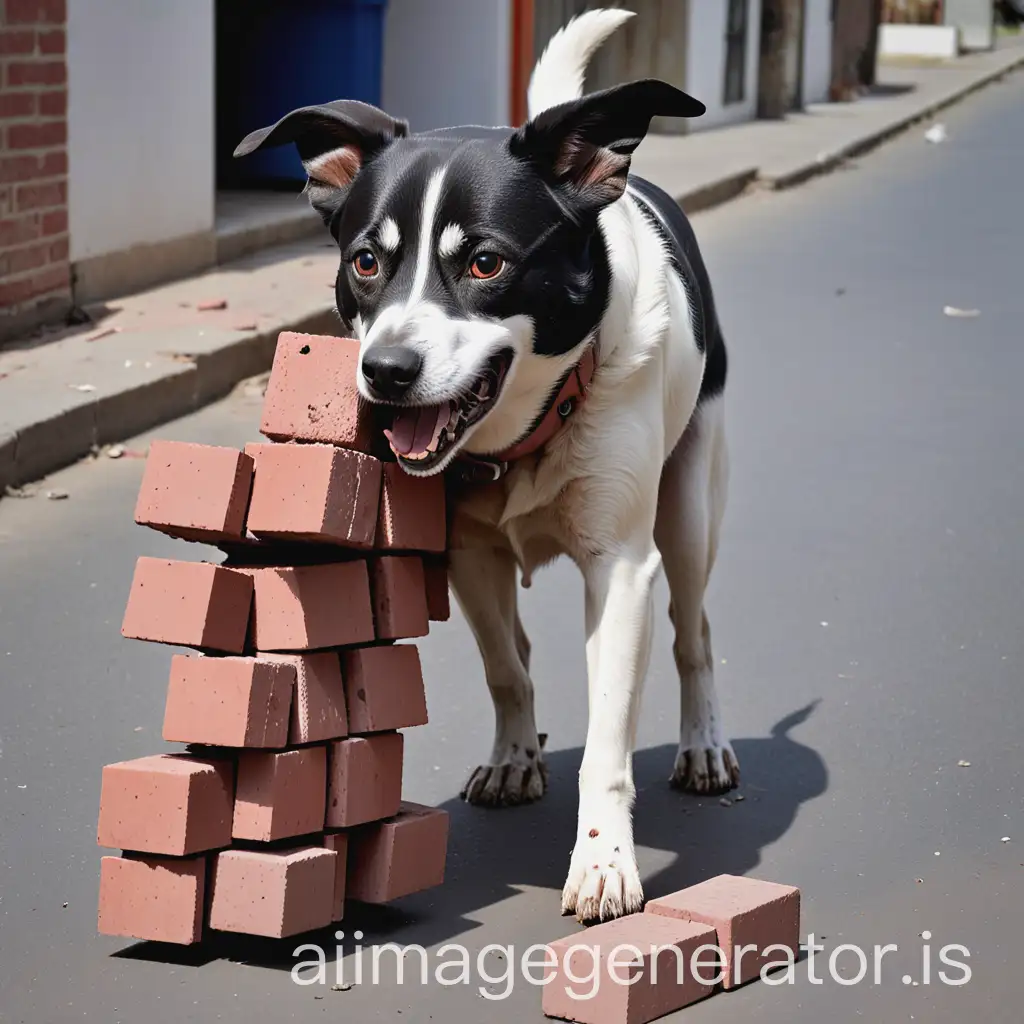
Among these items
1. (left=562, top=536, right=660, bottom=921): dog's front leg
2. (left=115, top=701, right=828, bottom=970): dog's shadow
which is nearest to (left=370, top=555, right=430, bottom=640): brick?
(left=562, top=536, right=660, bottom=921): dog's front leg

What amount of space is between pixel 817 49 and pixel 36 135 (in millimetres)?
19473

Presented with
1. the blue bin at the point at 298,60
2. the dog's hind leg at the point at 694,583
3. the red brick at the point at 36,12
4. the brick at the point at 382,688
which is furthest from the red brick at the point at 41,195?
the brick at the point at 382,688

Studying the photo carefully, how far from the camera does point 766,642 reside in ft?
19.3

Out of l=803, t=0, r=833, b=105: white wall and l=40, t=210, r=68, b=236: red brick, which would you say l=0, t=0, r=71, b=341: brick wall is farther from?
l=803, t=0, r=833, b=105: white wall

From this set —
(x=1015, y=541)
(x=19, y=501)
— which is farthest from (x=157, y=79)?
(x=1015, y=541)

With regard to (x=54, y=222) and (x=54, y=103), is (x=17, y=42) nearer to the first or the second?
(x=54, y=103)

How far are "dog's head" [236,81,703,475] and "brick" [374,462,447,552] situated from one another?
0.13 m

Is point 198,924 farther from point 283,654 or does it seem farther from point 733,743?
point 733,743

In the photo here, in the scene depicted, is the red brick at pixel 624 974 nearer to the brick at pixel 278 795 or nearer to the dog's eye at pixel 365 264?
the brick at pixel 278 795

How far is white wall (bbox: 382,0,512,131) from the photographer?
15.9 meters

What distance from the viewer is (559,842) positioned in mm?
4406

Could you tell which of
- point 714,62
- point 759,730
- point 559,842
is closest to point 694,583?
point 759,730

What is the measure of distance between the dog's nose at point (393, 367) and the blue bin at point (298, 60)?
10.8 metres

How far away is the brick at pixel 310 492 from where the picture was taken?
148 inches
